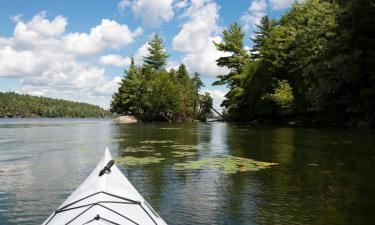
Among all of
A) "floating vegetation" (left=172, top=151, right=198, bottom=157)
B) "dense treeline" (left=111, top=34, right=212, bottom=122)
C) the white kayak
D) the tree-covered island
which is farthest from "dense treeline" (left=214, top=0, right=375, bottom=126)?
the white kayak

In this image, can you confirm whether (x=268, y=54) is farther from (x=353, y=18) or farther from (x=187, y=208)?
(x=187, y=208)

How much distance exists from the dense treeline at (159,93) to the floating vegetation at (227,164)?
6684 cm

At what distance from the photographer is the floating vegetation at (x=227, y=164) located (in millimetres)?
16344

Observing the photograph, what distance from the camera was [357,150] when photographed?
22422 mm

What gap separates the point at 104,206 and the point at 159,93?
80.7m

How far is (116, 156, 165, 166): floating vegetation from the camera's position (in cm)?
1780

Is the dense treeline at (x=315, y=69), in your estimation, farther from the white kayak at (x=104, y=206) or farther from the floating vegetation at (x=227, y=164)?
the white kayak at (x=104, y=206)

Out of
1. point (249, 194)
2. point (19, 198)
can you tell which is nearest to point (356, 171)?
point (249, 194)

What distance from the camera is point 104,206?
566cm

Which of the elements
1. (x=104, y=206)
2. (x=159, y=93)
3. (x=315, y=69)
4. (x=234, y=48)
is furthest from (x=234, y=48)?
(x=104, y=206)

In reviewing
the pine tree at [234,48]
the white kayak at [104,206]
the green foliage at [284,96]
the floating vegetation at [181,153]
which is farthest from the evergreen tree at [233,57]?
the white kayak at [104,206]

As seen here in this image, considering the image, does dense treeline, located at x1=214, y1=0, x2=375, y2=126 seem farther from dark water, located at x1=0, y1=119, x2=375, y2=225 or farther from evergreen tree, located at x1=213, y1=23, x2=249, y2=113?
dark water, located at x1=0, y1=119, x2=375, y2=225

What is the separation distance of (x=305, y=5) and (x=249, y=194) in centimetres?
4778

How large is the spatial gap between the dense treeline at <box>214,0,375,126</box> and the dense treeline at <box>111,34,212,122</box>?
1449 cm
